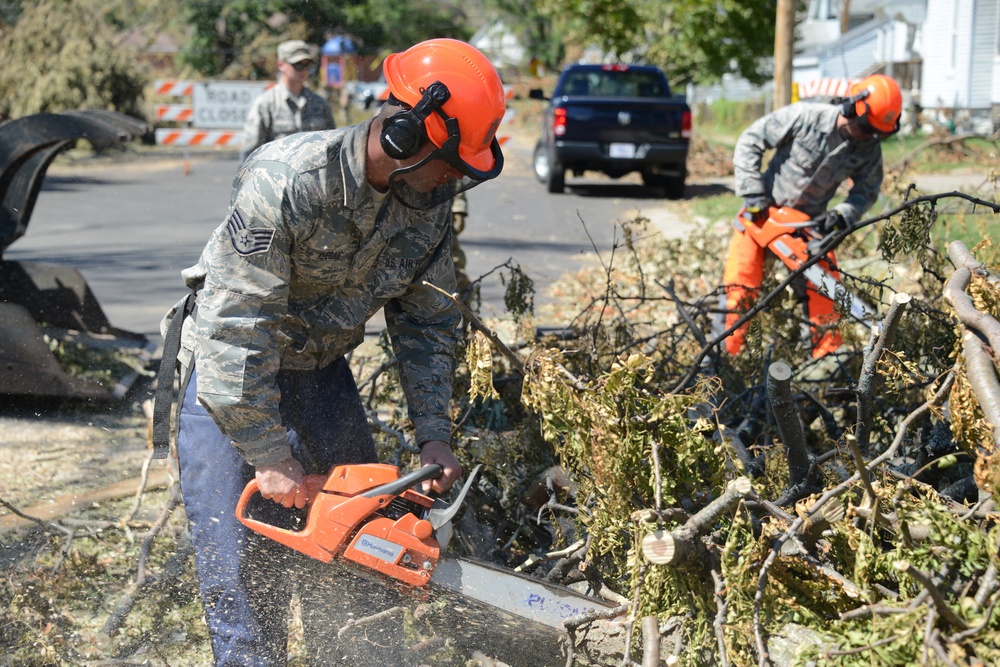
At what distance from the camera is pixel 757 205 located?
19.2 feet

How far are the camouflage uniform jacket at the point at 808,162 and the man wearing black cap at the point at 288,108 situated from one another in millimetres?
3256

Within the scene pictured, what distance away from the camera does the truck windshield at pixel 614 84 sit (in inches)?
611

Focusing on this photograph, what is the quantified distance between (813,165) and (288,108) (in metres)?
3.84

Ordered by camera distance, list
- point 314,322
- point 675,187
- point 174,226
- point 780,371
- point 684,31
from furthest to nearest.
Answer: point 684,31 → point 675,187 → point 174,226 → point 314,322 → point 780,371

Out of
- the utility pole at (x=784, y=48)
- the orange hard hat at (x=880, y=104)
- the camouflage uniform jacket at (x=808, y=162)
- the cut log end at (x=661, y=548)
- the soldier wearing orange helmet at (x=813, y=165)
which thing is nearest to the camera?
the cut log end at (x=661, y=548)

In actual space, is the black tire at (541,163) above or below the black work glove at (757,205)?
below

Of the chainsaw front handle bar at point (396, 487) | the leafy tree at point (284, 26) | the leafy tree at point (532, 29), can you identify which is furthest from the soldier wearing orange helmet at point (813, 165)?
the leafy tree at point (532, 29)

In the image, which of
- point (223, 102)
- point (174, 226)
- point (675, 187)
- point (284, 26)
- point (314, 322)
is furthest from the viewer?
point (284, 26)

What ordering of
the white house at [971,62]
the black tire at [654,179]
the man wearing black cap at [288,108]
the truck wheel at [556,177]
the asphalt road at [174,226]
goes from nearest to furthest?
the man wearing black cap at [288,108] < the asphalt road at [174,226] < the truck wheel at [556,177] < the black tire at [654,179] < the white house at [971,62]

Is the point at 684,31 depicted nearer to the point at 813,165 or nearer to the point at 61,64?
the point at 61,64

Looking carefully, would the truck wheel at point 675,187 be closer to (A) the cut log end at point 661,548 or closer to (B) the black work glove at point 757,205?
(B) the black work glove at point 757,205

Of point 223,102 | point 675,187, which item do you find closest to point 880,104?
point 223,102

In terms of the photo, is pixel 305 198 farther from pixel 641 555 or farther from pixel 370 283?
pixel 641 555

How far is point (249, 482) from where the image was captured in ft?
8.51
